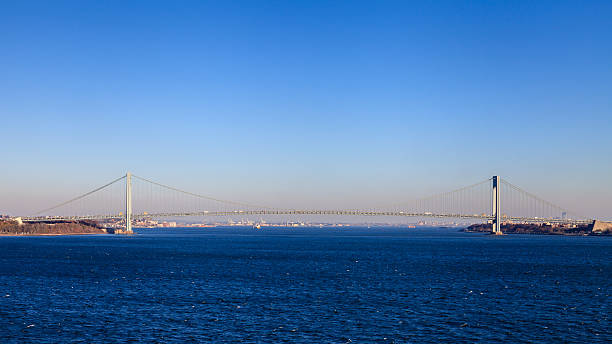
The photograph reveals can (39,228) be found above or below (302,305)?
below

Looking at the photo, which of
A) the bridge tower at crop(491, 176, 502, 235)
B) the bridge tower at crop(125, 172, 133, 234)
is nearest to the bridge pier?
the bridge tower at crop(125, 172, 133, 234)

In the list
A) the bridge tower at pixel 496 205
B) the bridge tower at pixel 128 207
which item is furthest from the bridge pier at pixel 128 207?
the bridge tower at pixel 496 205

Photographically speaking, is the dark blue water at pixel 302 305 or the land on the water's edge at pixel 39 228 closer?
the dark blue water at pixel 302 305

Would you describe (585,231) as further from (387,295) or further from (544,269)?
(387,295)

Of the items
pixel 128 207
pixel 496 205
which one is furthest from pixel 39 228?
pixel 496 205

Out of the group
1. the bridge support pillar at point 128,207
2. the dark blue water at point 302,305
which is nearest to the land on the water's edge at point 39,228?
the bridge support pillar at point 128,207

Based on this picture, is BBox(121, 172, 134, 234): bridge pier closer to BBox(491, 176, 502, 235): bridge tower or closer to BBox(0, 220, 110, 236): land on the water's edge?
BBox(0, 220, 110, 236): land on the water's edge

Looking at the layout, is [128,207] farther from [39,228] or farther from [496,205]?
[496,205]

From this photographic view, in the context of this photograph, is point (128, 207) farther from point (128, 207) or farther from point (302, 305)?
point (302, 305)

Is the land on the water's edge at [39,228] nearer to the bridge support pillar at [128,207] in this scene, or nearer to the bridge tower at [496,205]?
the bridge support pillar at [128,207]

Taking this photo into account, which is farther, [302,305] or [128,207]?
[128,207]

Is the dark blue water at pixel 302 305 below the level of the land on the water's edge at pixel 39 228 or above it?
above

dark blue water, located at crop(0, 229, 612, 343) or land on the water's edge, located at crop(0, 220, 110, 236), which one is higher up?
dark blue water, located at crop(0, 229, 612, 343)

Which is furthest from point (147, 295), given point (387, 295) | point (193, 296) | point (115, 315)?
point (387, 295)
